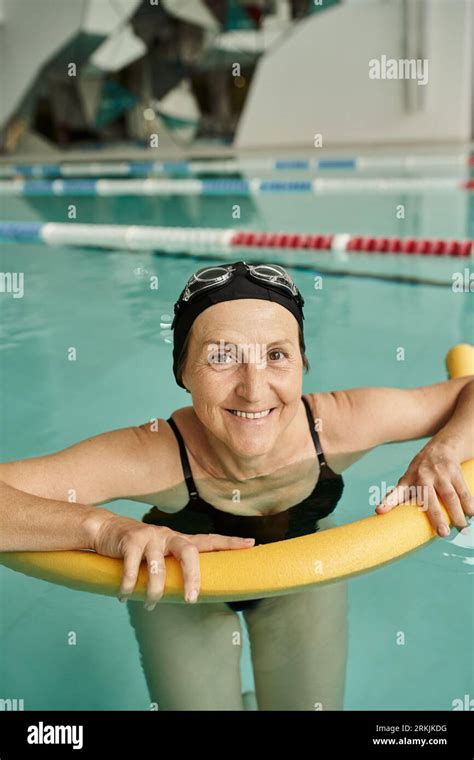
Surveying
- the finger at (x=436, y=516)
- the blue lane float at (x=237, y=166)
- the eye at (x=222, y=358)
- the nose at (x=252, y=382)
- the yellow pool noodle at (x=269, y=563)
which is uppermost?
the blue lane float at (x=237, y=166)

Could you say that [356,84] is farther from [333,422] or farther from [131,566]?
[131,566]

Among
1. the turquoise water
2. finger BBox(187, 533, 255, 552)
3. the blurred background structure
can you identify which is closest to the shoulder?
the turquoise water

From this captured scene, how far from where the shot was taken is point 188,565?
1622 millimetres

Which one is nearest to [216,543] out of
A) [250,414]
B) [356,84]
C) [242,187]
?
[250,414]


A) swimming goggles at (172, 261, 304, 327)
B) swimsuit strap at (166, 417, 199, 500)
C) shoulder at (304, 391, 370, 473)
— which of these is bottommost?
swimsuit strap at (166, 417, 199, 500)

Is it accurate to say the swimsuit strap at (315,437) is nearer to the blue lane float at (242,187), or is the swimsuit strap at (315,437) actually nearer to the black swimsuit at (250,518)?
the black swimsuit at (250,518)

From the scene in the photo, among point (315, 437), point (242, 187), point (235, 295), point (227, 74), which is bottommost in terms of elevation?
point (315, 437)

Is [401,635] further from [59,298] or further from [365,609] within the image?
[59,298]

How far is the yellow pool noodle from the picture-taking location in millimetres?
1660

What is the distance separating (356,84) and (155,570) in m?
18.6

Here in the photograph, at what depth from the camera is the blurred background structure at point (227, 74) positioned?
1758cm

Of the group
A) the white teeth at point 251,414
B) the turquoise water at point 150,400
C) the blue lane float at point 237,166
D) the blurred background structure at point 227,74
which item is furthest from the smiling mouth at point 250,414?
the blurred background structure at point 227,74

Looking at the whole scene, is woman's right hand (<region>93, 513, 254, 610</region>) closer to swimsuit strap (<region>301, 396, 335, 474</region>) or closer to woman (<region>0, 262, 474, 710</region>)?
woman (<region>0, 262, 474, 710</region>)

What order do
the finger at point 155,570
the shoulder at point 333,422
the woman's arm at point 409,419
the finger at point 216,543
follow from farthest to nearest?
the shoulder at point 333,422 → the woman's arm at point 409,419 → the finger at point 216,543 → the finger at point 155,570
